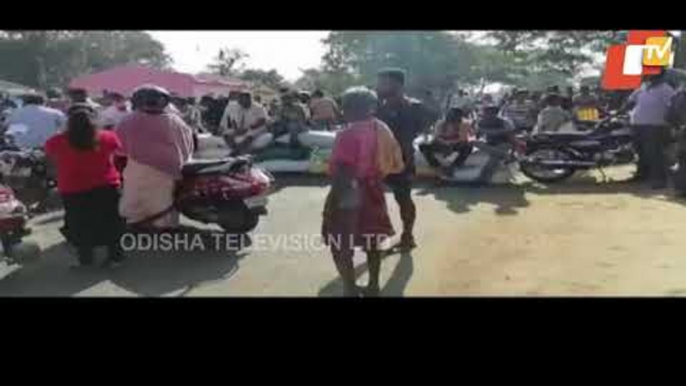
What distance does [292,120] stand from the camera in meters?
11.8

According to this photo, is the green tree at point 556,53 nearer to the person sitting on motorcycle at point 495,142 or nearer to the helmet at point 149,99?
the person sitting on motorcycle at point 495,142

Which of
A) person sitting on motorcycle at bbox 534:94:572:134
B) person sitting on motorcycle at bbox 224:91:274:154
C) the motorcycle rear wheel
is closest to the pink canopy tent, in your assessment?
person sitting on motorcycle at bbox 224:91:274:154

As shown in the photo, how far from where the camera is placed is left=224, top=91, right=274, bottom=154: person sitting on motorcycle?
37.4 feet

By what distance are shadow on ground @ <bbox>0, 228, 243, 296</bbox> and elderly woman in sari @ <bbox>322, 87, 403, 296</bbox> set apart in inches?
49.9

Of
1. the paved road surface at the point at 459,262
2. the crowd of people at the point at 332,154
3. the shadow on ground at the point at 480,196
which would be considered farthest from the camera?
the shadow on ground at the point at 480,196

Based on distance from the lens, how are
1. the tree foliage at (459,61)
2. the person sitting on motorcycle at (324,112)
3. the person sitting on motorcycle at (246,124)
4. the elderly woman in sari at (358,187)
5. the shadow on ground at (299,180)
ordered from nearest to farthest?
the elderly woman in sari at (358,187) < the shadow on ground at (299,180) < the person sitting on motorcycle at (246,124) < the person sitting on motorcycle at (324,112) < the tree foliage at (459,61)

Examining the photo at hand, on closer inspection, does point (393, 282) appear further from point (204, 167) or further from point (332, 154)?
point (204, 167)

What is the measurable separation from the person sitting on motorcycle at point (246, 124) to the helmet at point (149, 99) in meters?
4.66

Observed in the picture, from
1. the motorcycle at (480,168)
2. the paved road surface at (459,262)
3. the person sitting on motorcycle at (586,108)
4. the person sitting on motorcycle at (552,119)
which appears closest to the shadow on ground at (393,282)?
the paved road surface at (459,262)

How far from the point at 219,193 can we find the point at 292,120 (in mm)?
5162

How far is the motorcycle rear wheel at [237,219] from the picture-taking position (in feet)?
22.7

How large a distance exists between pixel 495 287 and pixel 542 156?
556cm
